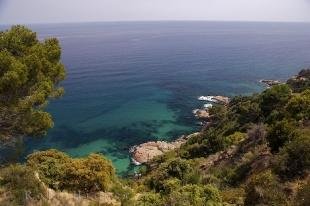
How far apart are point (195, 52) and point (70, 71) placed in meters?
63.6

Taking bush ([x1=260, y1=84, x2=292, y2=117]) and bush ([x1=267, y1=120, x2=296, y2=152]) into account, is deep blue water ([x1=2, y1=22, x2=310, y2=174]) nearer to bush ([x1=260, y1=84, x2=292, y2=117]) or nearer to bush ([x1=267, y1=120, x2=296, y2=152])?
bush ([x1=260, y1=84, x2=292, y2=117])

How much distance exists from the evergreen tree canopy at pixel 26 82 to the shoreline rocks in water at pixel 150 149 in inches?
1131

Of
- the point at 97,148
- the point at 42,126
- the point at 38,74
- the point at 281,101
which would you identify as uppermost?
the point at 38,74

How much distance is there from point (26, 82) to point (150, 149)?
3385 centimetres

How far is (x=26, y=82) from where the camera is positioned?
1628 cm

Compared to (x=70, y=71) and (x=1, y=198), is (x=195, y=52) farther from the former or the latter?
(x=1, y=198)

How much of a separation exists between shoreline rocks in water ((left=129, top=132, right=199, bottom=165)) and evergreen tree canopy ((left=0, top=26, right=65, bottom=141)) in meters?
28.7

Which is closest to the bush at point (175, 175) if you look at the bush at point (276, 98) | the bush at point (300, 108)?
the bush at point (300, 108)

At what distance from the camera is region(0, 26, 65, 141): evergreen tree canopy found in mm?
15492

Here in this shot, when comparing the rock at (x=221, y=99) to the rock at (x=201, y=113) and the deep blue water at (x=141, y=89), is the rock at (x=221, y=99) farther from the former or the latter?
the rock at (x=201, y=113)

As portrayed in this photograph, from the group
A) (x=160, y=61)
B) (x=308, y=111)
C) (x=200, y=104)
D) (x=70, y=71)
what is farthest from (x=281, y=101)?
(x=160, y=61)

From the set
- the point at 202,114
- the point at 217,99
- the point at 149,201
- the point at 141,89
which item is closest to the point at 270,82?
the point at 217,99

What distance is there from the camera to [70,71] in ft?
369

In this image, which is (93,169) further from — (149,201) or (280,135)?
(280,135)
